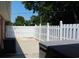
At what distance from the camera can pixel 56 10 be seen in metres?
10.7

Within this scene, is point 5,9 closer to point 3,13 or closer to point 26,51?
point 3,13

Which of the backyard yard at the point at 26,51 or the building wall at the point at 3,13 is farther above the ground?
the building wall at the point at 3,13

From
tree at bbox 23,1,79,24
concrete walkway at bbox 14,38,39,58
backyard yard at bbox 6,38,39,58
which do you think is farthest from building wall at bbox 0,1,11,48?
tree at bbox 23,1,79,24

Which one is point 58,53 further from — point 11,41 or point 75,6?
point 75,6

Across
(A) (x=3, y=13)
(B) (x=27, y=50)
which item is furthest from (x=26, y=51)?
(A) (x=3, y=13)

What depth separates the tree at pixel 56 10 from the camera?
9.69 m

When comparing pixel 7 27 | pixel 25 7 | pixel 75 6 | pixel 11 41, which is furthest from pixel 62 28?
pixel 75 6

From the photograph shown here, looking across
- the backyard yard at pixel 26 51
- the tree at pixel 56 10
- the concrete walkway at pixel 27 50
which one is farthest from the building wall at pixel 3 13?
the tree at pixel 56 10

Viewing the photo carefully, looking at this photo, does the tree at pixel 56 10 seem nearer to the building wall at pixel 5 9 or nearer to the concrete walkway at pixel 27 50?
the concrete walkway at pixel 27 50

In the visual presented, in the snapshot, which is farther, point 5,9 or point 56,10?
point 56,10

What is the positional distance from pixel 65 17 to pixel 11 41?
4459 mm

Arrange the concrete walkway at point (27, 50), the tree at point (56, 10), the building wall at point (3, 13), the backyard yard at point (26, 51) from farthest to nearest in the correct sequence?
the tree at point (56, 10) < the concrete walkway at point (27, 50) < the backyard yard at point (26, 51) < the building wall at point (3, 13)

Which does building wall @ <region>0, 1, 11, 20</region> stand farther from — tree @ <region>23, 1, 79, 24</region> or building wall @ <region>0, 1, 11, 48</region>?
tree @ <region>23, 1, 79, 24</region>

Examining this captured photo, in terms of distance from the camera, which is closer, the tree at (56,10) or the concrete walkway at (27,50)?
the concrete walkway at (27,50)
